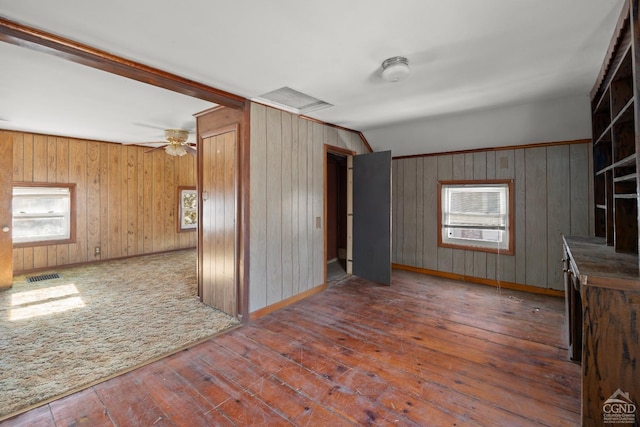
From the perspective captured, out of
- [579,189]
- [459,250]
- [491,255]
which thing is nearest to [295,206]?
[459,250]

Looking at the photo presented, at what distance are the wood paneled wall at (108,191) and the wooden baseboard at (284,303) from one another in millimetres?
4397

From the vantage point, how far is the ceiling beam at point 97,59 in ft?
5.62

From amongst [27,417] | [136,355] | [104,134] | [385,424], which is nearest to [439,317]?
[385,424]

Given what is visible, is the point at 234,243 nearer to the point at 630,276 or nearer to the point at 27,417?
the point at 27,417

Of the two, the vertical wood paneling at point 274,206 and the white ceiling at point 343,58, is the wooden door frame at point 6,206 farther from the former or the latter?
the vertical wood paneling at point 274,206

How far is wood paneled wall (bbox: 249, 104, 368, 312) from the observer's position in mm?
3131

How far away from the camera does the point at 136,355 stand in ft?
7.73

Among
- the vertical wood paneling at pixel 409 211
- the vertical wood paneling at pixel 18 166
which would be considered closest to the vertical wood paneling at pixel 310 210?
the vertical wood paneling at pixel 409 211

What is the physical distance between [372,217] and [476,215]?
158 cm

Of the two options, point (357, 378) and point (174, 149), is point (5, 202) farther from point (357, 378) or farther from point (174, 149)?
point (357, 378)

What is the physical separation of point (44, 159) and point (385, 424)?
6.52 metres

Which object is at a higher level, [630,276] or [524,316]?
[630,276]

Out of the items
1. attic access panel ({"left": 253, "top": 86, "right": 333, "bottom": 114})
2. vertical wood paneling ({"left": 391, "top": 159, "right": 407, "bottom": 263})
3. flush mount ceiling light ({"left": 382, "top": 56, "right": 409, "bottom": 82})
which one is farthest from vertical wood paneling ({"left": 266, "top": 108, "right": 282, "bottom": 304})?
vertical wood paneling ({"left": 391, "top": 159, "right": 407, "bottom": 263})

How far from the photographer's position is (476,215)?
4.27 metres
